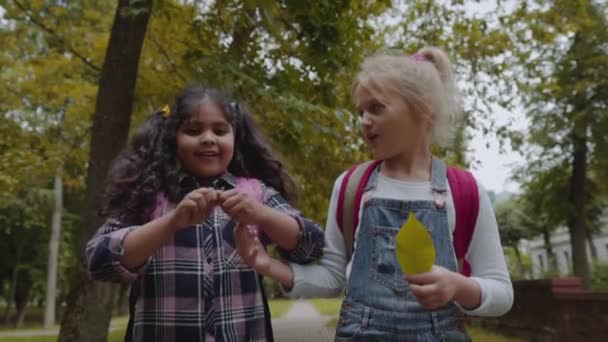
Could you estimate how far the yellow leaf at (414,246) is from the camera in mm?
1029

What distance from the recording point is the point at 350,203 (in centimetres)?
178

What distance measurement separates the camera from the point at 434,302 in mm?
1321

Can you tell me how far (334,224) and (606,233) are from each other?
3976 centimetres

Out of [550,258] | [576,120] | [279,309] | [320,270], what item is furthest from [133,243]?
[279,309]

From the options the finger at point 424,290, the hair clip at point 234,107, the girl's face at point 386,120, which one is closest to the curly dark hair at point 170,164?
the hair clip at point 234,107

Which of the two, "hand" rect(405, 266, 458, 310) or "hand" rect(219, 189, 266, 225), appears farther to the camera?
"hand" rect(219, 189, 266, 225)

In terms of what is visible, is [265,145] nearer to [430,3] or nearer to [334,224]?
[334,224]

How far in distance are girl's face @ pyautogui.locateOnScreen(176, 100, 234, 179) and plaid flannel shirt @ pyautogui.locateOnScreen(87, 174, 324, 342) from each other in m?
0.18

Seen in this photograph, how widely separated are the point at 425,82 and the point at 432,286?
0.70 metres

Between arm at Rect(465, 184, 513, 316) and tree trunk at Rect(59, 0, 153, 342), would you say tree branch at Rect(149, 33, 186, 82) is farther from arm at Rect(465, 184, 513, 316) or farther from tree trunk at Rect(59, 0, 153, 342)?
arm at Rect(465, 184, 513, 316)

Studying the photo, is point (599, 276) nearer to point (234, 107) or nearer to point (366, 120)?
point (234, 107)

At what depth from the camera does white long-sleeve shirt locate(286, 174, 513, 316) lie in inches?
62.0

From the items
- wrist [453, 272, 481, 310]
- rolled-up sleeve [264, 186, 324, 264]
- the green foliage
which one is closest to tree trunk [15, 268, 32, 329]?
the green foliage

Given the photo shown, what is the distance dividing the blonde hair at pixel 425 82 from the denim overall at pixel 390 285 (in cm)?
19
